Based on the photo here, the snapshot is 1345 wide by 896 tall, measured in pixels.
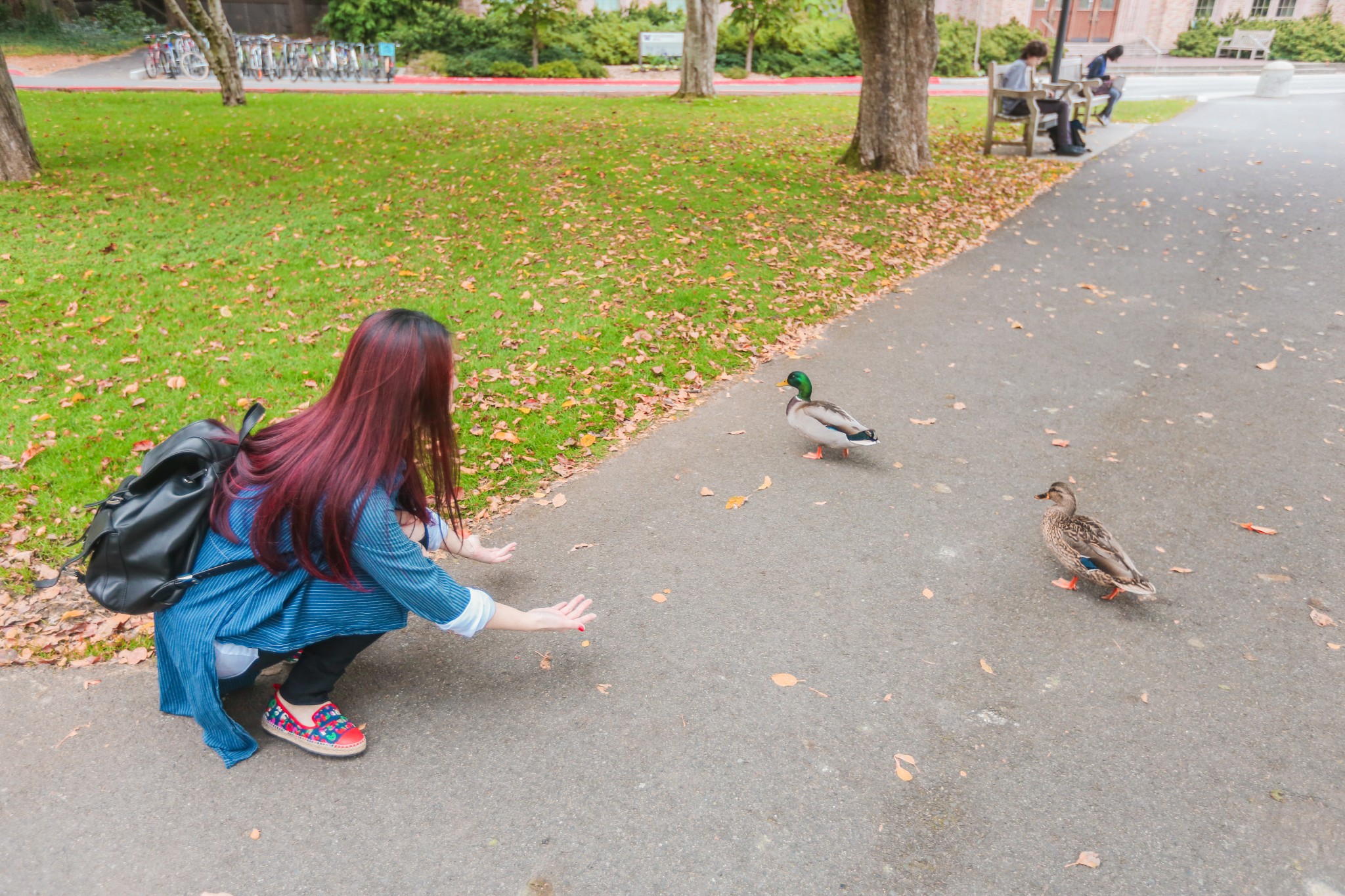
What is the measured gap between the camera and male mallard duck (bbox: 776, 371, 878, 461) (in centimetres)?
504

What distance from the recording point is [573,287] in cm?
791

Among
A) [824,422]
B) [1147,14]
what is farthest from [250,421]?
[1147,14]

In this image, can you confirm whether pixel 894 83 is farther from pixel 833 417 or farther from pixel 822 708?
pixel 822 708

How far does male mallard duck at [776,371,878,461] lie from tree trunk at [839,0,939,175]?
716 centimetres

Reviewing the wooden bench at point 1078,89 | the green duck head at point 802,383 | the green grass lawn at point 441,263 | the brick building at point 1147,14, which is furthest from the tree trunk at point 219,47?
the brick building at point 1147,14

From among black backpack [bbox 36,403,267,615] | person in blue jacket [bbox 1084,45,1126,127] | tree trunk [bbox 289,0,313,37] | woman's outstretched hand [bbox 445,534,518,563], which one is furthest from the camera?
tree trunk [bbox 289,0,313,37]

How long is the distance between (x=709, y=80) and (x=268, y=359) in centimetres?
1588

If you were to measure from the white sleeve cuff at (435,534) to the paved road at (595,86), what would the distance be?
2003 cm

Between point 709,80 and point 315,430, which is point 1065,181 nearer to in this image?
point 709,80

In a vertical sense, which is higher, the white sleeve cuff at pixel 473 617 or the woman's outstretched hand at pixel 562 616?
the white sleeve cuff at pixel 473 617

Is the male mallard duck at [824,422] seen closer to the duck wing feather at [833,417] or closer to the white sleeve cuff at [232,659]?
the duck wing feather at [833,417]

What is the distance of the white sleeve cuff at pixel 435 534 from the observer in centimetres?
344

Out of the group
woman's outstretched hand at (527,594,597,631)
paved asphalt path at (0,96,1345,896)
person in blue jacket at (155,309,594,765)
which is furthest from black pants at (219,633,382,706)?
woman's outstretched hand at (527,594,597,631)

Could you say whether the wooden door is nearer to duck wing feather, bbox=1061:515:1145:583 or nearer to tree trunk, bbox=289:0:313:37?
tree trunk, bbox=289:0:313:37
